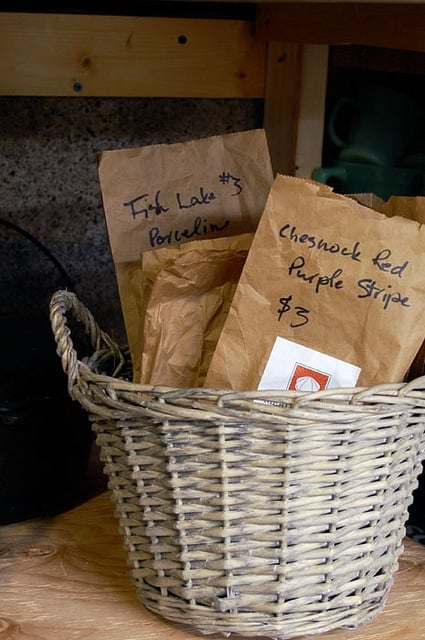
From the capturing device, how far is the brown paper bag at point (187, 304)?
2.57 feet

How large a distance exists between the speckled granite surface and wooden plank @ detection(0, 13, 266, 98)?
0.11ft

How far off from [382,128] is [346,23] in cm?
Result: 17

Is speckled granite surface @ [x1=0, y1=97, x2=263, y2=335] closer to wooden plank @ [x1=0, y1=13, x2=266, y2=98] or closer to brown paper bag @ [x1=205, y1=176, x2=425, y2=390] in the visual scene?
wooden plank @ [x1=0, y1=13, x2=266, y2=98]

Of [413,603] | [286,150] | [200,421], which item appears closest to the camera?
[200,421]

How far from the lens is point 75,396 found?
29.6 inches

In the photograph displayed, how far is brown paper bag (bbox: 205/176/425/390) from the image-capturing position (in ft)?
2.35

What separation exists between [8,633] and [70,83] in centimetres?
74

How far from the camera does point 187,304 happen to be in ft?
2.64

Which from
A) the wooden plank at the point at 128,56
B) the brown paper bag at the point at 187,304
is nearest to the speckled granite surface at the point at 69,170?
the wooden plank at the point at 128,56

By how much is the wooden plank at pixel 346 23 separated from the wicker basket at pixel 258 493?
1.37 ft

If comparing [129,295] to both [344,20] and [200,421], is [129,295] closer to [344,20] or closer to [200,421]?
[200,421]

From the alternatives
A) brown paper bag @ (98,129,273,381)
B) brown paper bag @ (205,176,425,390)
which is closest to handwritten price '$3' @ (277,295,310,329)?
brown paper bag @ (205,176,425,390)

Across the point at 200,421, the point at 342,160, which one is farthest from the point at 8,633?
the point at 342,160

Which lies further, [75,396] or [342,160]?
[342,160]
